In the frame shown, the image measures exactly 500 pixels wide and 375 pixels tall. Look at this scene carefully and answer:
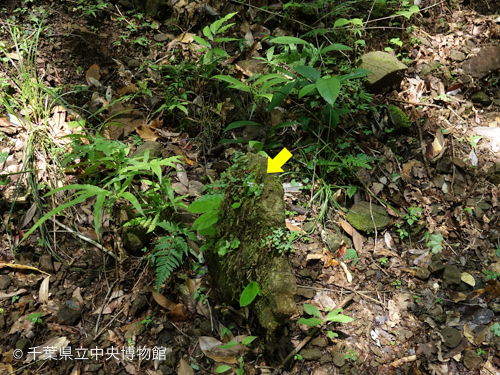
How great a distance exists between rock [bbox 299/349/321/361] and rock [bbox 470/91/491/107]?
3.10 m

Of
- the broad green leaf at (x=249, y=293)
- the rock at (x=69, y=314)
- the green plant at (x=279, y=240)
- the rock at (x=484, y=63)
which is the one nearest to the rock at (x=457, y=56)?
the rock at (x=484, y=63)

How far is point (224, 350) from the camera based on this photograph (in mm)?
2289

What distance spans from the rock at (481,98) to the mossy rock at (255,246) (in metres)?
2.72

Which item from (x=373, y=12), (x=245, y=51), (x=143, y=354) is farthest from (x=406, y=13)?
(x=143, y=354)

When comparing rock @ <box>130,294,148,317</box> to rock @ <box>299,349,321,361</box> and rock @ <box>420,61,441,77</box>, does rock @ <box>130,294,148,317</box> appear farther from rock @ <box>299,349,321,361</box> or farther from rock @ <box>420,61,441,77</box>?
rock @ <box>420,61,441,77</box>

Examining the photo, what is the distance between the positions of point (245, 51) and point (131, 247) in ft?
7.81

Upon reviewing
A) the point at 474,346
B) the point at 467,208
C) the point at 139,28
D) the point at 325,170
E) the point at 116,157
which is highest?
the point at 139,28

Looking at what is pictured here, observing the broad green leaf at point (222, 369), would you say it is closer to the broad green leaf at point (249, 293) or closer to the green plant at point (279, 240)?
the broad green leaf at point (249, 293)

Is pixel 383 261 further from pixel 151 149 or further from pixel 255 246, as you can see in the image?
pixel 151 149

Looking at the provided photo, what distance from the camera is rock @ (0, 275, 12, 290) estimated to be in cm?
248

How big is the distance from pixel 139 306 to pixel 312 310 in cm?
117

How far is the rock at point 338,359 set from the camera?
2260 mm

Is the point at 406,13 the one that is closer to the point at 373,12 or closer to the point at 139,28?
the point at 373,12

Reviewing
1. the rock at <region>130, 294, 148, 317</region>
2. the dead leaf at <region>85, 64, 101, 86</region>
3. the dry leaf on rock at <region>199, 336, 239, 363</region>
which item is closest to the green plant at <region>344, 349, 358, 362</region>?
the dry leaf on rock at <region>199, 336, 239, 363</region>
